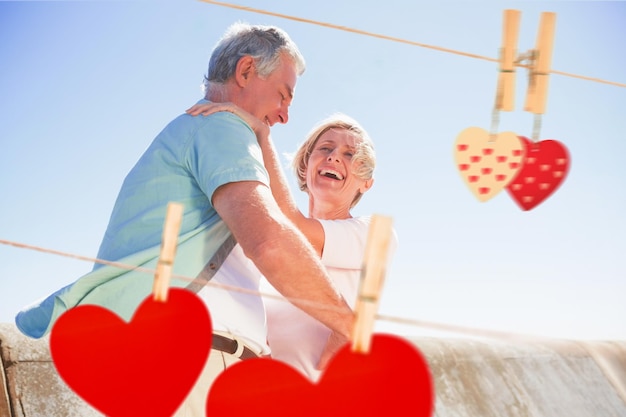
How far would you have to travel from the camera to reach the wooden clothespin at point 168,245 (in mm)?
681

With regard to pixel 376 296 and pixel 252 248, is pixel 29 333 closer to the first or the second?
pixel 252 248

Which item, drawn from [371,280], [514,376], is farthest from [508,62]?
[514,376]

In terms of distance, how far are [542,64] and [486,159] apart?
0.59 ft

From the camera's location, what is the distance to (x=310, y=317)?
144cm

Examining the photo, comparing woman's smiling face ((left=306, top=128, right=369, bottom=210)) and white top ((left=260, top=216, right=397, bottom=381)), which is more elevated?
woman's smiling face ((left=306, top=128, right=369, bottom=210))

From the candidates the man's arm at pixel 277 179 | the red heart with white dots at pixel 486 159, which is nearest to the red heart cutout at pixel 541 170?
the red heart with white dots at pixel 486 159

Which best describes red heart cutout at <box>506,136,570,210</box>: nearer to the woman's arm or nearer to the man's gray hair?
the woman's arm

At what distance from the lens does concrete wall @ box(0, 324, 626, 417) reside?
7.72 ft

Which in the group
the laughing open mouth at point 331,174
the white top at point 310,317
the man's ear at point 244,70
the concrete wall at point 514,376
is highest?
the man's ear at point 244,70

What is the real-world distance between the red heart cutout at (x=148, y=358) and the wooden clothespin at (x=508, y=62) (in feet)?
1.89

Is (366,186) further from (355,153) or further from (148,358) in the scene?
(148,358)

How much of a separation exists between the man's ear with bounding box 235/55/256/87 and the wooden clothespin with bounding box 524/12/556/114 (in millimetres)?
598

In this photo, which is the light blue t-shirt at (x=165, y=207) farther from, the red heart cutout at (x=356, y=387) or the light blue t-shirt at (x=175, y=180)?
the red heart cutout at (x=356, y=387)

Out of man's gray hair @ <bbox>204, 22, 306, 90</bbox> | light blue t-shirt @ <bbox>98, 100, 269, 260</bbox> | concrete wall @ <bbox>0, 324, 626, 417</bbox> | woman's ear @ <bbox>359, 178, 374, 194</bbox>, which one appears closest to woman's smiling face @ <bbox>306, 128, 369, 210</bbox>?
woman's ear @ <bbox>359, 178, 374, 194</bbox>
